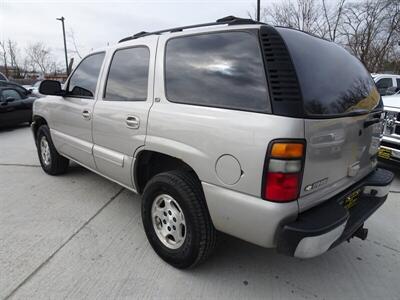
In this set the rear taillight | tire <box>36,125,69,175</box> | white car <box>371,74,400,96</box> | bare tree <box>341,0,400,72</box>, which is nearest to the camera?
the rear taillight

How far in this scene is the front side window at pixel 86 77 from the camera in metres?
3.34

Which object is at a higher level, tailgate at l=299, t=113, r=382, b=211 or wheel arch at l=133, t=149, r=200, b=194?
tailgate at l=299, t=113, r=382, b=211

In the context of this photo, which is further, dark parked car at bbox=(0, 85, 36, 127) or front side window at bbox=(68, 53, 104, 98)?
dark parked car at bbox=(0, 85, 36, 127)

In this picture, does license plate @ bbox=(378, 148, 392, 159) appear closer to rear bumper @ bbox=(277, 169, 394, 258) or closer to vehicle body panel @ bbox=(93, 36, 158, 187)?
rear bumper @ bbox=(277, 169, 394, 258)

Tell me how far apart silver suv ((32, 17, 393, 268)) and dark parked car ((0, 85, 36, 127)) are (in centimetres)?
715

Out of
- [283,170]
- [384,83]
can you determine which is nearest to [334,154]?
[283,170]

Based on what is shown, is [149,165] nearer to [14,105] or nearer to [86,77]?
[86,77]

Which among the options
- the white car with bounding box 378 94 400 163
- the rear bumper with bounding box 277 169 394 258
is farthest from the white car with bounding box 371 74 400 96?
the rear bumper with bounding box 277 169 394 258

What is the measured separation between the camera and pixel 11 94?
29.7 ft

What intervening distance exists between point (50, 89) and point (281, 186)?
331 cm

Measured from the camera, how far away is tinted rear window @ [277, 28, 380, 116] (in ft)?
6.07

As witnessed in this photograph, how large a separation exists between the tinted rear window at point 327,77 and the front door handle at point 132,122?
4.42 ft

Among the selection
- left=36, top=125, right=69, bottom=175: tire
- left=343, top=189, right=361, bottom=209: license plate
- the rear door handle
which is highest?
the rear door handle

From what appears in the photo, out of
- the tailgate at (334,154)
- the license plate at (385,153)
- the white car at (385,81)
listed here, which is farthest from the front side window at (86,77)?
the white car at (385,81)
